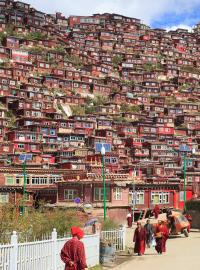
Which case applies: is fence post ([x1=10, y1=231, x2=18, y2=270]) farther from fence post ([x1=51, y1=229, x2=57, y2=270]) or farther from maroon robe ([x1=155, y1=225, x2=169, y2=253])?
maroon robe ([x1=155, y1=225, x2=169, y2=253])

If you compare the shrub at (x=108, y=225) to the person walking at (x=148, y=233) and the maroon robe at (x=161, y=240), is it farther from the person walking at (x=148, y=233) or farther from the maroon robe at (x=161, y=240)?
the maroon robe at (x=161, y=240)

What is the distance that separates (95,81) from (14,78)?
2234cm

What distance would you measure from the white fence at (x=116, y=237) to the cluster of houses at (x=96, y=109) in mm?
17975

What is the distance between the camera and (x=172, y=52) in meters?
170

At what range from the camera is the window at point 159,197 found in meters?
59.9

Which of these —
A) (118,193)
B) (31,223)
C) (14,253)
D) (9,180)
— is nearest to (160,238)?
(31,223)

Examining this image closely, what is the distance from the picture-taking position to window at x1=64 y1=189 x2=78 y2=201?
47938mm

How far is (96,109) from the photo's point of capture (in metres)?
108

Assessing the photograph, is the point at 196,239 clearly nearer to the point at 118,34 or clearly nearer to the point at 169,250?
the point at 169,250

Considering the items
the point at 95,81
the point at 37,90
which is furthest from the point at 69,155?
the point at 95,81

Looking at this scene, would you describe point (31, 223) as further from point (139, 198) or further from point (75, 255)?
point (139, 198)

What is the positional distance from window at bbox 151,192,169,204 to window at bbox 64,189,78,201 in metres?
14.0

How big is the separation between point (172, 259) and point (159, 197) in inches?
1658

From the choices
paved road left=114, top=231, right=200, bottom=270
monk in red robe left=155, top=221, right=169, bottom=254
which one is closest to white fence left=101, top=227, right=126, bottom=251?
paved road left=114, top=231, right=200, bottom=270
